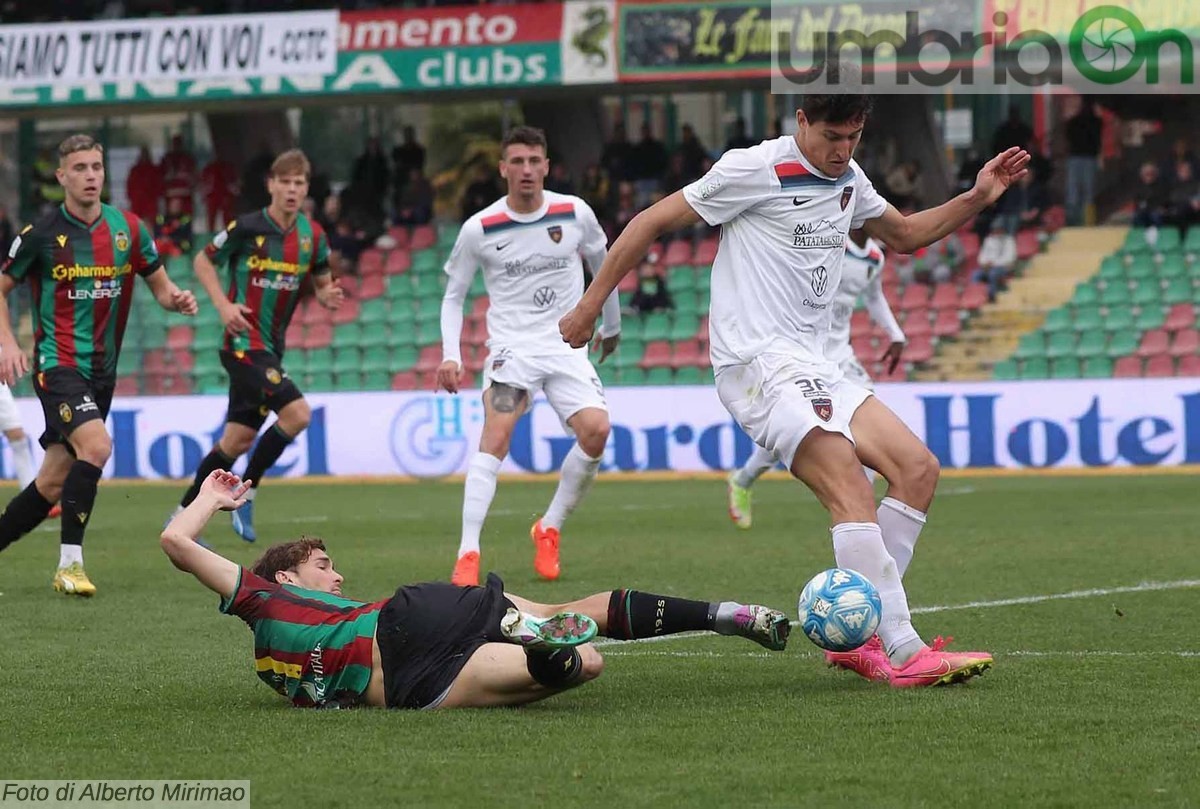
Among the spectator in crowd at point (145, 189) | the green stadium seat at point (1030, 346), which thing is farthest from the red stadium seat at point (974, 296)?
the spectator in crowd at point (145, 189)

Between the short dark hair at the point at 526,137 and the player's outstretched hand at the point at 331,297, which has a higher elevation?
the short dark hair at the point at 526,137

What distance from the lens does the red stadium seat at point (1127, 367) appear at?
65.9 feet

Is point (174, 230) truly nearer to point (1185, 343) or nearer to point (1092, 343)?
point (1092, 343)

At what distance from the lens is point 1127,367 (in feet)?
66.5

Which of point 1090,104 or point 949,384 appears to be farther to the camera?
point 1090,104

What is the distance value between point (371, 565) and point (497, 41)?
44.1 ft

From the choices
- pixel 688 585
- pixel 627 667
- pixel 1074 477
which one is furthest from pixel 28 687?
pixel 1074 477

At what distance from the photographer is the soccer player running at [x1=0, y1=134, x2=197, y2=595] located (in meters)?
9.46

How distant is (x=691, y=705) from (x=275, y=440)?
666 cm

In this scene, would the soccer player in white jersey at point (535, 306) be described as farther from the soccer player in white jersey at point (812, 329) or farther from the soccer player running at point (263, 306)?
the soccer player in white jersey at point (812, 329)

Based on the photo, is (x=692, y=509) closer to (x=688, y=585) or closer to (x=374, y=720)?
(x=688, y=585)

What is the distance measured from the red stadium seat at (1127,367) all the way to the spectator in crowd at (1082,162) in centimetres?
384

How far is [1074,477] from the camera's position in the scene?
17781mm

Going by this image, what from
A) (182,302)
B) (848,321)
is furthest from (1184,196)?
(182,302)
